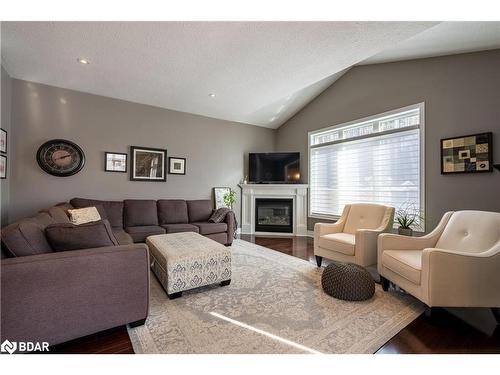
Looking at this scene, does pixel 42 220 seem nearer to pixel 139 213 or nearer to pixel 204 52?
pixel 139 213

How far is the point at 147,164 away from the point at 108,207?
41.6 inches

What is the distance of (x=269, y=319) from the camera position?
1.77m

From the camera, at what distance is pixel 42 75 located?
3076 mm

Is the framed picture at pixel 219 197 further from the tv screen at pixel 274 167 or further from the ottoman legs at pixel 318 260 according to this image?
the ottoman legs at pixel 318 260

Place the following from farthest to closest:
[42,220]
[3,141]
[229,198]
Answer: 1. [229,198]
2. [3,141]
3. [42,220]

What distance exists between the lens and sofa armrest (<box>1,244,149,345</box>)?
125 centimetres

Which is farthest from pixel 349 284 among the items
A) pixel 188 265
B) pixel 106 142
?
pixel 106 142

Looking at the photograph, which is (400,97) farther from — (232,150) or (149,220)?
(149,220)

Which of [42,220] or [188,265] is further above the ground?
[42,220]

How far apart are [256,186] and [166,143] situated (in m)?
Answer: 2.19

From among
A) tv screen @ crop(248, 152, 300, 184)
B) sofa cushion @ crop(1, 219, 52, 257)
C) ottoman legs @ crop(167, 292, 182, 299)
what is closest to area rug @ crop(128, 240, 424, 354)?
ottoman legs @ crop(167, 292, 182, 299)
